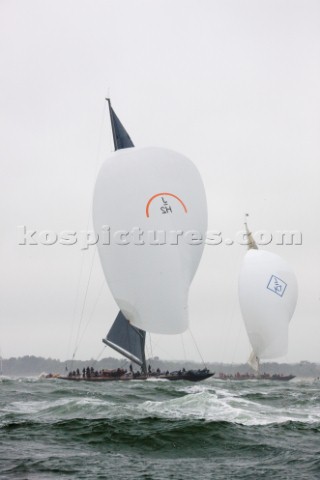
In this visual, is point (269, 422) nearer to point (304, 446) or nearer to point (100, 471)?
point (304, 446)

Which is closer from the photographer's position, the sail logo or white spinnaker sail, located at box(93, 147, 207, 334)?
white spinnaker sail, located at box(93, 147, 207, 334)

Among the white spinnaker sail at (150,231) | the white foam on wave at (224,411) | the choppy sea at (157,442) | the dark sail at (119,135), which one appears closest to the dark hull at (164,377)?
the white spinnaker sail at (150,231)

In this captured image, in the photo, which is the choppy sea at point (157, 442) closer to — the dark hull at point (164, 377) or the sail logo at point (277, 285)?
the dark hull at point (164, 377)

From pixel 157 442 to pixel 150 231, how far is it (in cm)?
2203

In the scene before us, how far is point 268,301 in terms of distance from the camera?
137 feet

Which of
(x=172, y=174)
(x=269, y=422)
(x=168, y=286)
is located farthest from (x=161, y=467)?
(x=172, y=174)

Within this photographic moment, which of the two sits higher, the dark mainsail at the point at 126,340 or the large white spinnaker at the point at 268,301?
the large white spinnaker at the point at 268,301

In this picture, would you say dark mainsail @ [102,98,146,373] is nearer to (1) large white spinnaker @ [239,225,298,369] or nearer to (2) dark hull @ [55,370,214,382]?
(2) dark hull @ [55,370,214,382]

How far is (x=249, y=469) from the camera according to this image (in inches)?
373

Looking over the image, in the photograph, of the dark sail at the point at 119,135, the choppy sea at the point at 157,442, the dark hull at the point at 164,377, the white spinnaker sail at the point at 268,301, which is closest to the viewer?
the choppy sea at the point at 157,442

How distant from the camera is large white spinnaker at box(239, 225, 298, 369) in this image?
138ft

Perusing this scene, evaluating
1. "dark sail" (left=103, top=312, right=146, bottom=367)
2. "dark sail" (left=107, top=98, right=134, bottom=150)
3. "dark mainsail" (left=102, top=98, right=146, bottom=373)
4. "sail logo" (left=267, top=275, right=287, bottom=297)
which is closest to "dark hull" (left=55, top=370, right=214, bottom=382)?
"dark mainsail" (left=102, top=98, right=146, bottom=373)

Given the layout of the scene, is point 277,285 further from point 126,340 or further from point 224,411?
point 224,411

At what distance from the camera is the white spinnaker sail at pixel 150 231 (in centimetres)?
3275
